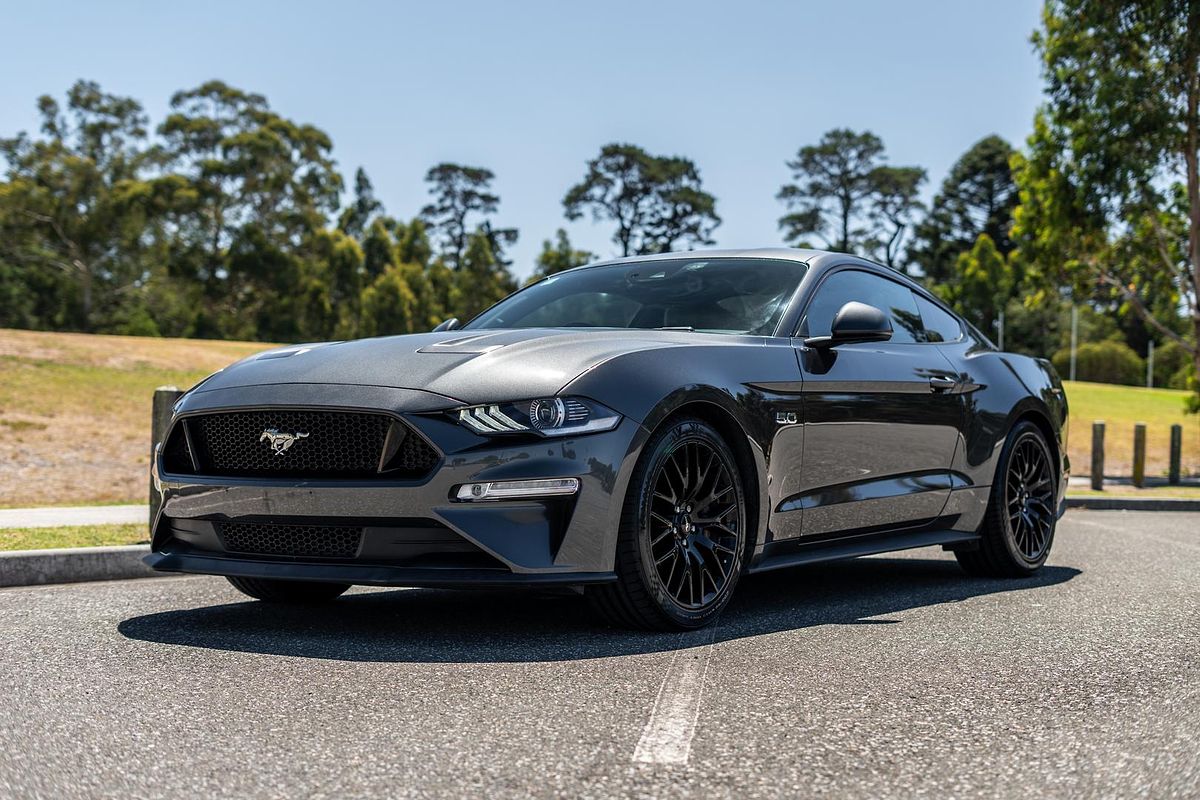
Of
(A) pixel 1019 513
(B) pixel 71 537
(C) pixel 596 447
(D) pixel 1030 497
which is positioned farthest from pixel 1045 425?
(B) pixel 71 537

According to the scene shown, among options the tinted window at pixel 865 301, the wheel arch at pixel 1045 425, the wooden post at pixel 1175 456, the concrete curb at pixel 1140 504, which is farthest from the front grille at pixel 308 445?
the wooden post at pixel 1175 456

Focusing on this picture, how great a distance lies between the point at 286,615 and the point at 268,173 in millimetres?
52713

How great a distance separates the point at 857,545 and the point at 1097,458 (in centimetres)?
1300

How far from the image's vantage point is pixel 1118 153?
2025 cm

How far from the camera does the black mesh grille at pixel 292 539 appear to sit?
14.9ft

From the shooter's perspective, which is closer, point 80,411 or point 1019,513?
point 1019,513

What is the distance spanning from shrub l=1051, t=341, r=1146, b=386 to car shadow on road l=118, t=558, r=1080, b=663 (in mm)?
74174

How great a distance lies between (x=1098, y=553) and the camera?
8414 millimetres

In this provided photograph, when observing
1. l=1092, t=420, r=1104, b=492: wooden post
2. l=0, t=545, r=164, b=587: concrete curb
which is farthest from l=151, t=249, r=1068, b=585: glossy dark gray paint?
l=1092, t=420, r=1104, b=492: wooden post

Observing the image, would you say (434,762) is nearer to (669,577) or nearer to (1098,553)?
(669,577)

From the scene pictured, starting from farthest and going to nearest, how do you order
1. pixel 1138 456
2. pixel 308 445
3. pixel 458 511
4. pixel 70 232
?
pixel 70 232
pixel 1138 456
pixel 308 445
pixel 458 511

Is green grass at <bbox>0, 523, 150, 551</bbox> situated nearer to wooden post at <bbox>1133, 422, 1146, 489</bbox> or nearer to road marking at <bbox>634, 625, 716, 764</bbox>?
road marking at <bbox>634, 625, 716, 764</bbox>

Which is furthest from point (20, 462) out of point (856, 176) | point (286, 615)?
point (856, 176)

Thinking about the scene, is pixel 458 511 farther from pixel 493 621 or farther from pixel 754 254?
pixel 754 254
